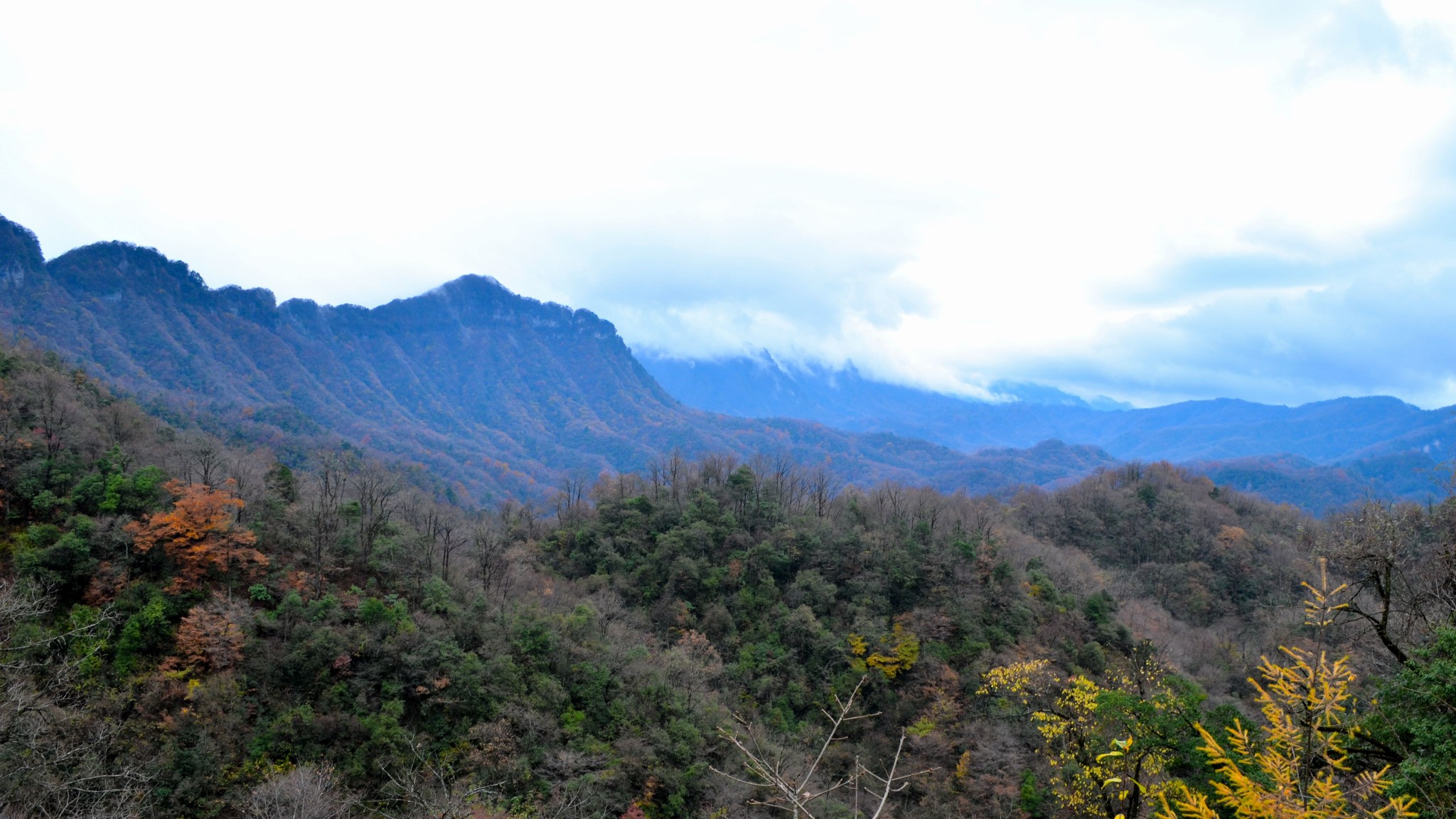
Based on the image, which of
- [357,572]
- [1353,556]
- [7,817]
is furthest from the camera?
[357,572]

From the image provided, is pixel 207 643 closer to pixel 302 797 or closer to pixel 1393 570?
pixel 302 797

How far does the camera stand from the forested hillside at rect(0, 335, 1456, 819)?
1841 centimetres

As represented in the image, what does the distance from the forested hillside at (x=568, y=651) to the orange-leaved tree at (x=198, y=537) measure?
0.42 feet

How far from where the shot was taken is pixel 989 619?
4381 cm

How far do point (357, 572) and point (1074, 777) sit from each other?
37822 mm

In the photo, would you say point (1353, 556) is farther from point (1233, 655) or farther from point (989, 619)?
point (1233, 655)

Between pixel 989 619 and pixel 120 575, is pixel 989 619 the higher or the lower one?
the lower one

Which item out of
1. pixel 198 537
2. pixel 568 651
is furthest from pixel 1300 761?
pixel 198 537

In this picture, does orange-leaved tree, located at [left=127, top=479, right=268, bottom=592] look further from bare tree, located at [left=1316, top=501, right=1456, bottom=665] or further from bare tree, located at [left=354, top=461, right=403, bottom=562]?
bare tree, located at [left=1316, top=501, right=1456, bottom=665]

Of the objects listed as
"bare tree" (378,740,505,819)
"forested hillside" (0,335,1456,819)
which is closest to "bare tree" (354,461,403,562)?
"forested hillside" (0,335,1456,819)

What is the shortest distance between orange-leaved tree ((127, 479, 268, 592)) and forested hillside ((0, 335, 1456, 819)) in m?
0.13

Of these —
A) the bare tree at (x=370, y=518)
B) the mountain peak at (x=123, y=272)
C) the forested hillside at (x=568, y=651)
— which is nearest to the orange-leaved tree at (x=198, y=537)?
the forested hillside at (x=568, y=651)

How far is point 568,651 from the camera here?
3409 cm

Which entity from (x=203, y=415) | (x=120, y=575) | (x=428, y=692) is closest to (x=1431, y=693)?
(x=428, y=692)
